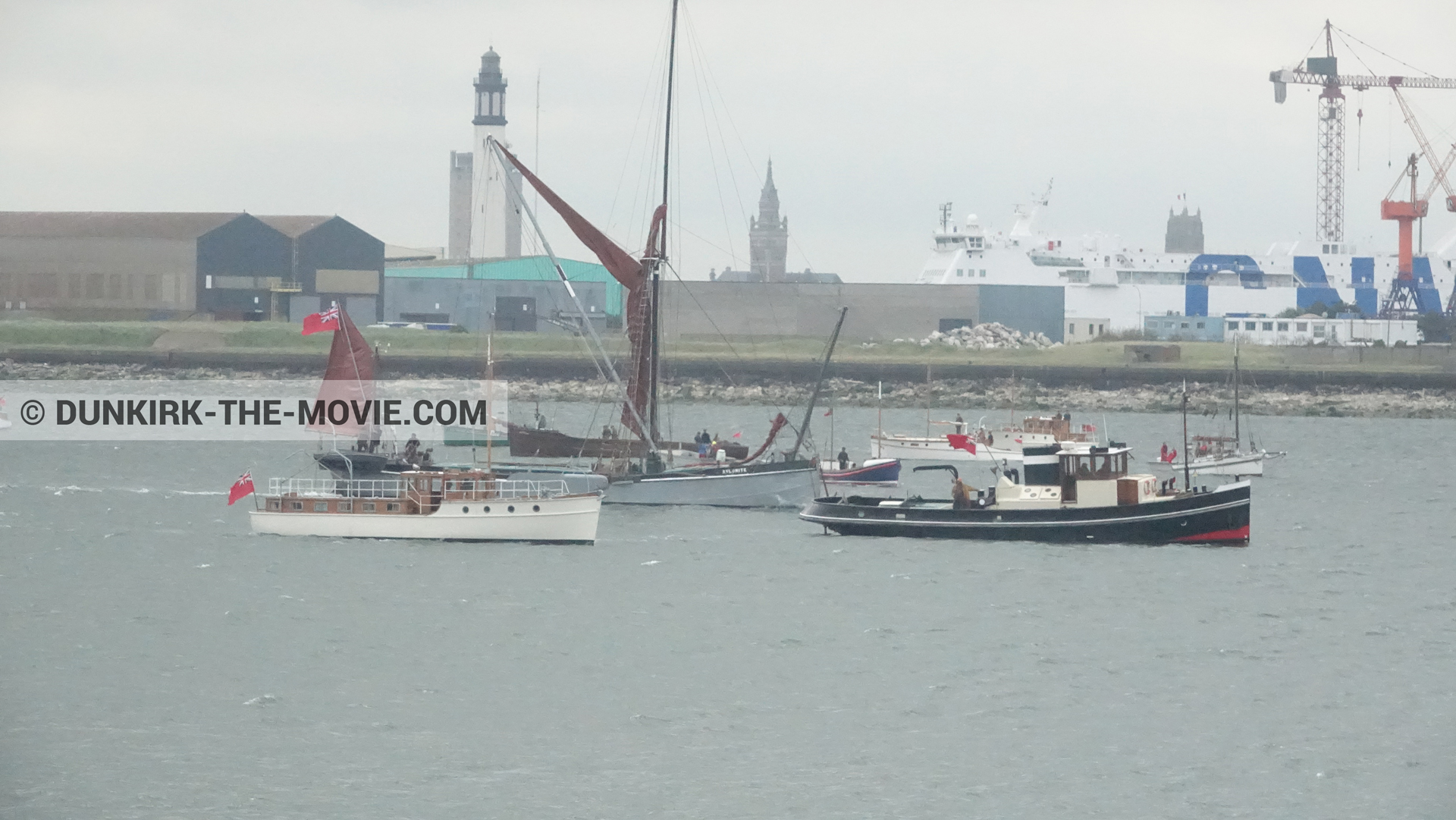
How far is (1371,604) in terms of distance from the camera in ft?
109

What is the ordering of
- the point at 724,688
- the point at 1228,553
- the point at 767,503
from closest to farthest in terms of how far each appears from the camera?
the point at 724,688
the point at 1228,553
the point at 767,503

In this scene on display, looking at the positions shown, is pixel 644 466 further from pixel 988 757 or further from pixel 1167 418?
pixel 1167 418

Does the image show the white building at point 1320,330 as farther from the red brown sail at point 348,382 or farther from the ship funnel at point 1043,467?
the ship funnel at point 1043,467

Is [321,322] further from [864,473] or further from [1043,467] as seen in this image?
[864,473]

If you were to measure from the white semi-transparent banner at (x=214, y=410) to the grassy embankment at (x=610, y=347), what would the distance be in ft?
13.6

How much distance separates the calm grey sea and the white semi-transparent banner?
895 inches

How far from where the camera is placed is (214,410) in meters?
84.4

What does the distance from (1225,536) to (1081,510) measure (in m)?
3.39

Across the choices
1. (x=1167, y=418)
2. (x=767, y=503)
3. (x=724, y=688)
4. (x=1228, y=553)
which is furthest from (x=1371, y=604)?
(x=1167, y=418)

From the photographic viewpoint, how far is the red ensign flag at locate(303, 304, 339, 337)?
38469 mm

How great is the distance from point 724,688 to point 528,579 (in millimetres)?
9438

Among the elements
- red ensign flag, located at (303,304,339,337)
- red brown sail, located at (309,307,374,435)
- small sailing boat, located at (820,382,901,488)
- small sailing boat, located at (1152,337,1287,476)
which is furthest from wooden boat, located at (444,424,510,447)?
small sailing boat, located at (1152,337,1287,476)

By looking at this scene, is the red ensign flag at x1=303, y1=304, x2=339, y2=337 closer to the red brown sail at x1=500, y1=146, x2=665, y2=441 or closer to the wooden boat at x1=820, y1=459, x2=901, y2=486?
the red brown sail at x1=500, y1=146, x2=665, y2=441

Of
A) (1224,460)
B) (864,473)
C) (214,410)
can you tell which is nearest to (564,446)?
(864,473)
